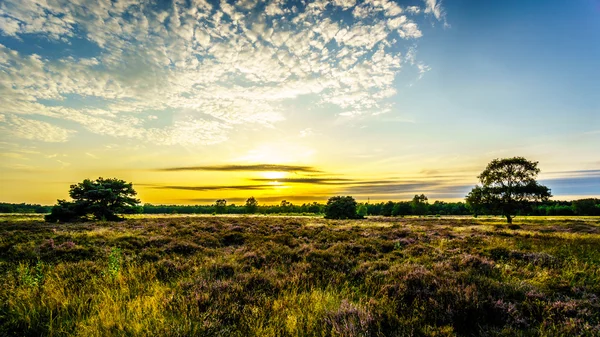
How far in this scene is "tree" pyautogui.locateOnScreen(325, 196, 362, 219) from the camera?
6694 centimetres

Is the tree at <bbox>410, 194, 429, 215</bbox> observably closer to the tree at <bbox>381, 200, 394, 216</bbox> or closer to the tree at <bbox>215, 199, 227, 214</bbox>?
the tree at <bbox>381, 200, 394, 216</bbox>

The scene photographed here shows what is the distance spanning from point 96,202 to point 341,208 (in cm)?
4977

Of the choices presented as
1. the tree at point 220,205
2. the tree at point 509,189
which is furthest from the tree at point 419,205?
the tree at point 220,205

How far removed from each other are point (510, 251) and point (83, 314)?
48.9ft

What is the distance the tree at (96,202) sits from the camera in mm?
36531

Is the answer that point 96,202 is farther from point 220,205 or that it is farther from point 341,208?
point 220,205

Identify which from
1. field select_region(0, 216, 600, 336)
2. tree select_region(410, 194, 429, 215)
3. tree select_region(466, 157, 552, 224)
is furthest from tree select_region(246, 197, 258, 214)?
field select_region(0, 216, 600, 336)

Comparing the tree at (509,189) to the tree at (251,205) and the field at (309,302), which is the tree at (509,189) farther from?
the tree at (251,205)

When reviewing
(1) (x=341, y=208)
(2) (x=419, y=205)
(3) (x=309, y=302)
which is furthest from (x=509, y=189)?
(2) (x=419, y=205)

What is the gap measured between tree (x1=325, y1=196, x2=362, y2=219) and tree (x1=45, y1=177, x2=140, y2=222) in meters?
43.1

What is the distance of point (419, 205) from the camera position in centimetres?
10369

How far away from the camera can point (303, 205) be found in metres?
156

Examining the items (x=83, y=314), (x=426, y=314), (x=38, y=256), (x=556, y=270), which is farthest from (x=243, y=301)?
(x=38, y=256)

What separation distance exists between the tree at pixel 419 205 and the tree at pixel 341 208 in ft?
154
